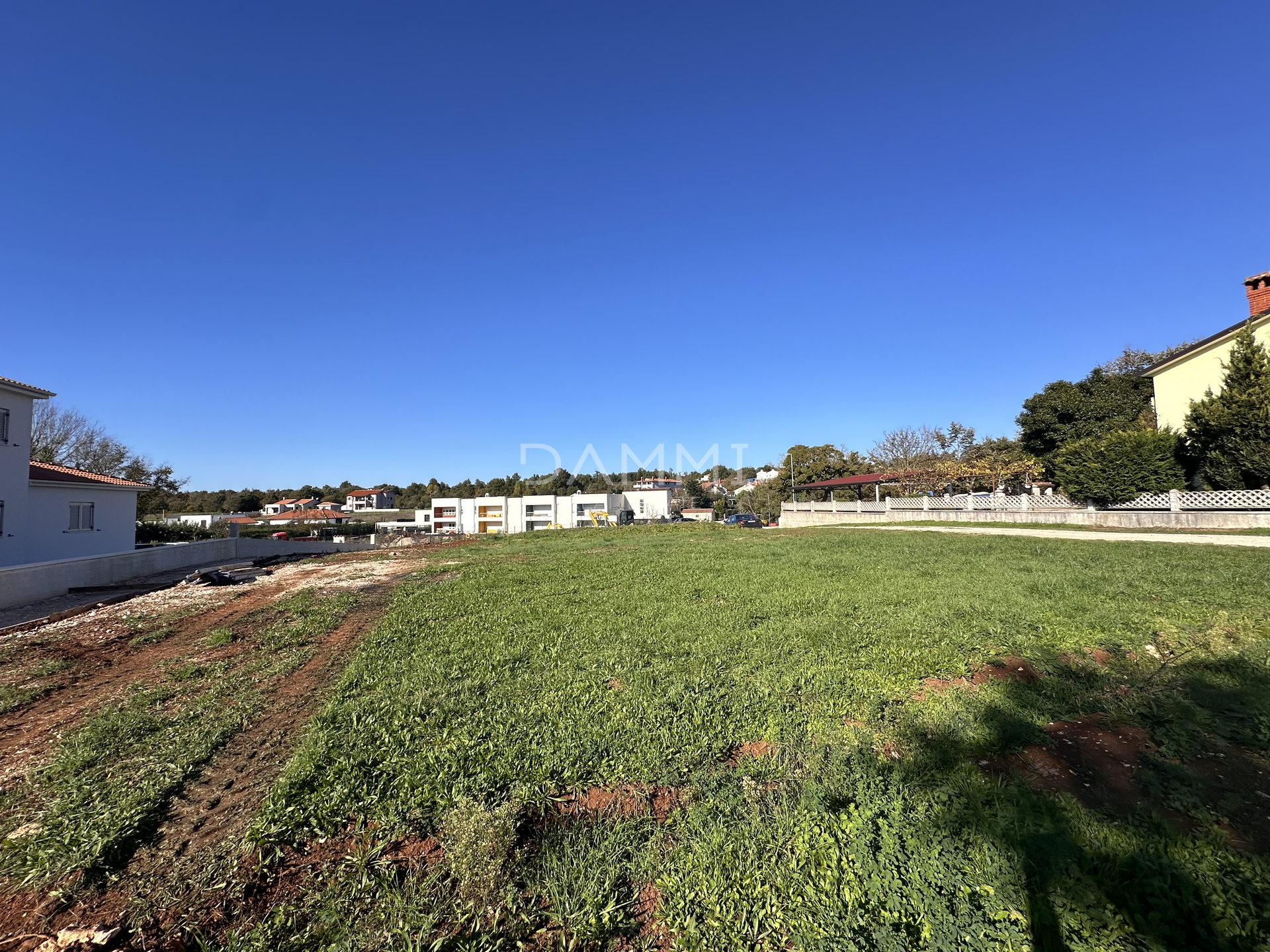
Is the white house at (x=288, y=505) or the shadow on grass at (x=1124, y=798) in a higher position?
the white house at (x=288, y=505)

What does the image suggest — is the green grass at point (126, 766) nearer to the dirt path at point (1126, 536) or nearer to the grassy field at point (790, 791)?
the grassy field at point (790, 791)

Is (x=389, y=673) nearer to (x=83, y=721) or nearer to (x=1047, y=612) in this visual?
(x=83, y=721)

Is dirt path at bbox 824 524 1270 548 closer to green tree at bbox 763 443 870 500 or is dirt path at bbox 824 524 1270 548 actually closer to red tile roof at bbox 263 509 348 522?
green tree at bbox 763 443 870 500

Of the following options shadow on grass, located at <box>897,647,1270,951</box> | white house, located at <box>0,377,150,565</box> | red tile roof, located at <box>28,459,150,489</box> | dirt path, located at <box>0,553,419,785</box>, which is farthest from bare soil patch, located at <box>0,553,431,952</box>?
red tile roof, located at <box>28,459,150,489</box>

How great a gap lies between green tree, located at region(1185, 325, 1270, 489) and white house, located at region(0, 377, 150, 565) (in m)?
32.2

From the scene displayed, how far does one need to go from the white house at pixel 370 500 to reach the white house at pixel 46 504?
83160 mm

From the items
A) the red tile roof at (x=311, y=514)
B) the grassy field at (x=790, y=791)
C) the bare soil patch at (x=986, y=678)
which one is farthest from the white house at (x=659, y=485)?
the bare soil patch at (x=986, y=678)

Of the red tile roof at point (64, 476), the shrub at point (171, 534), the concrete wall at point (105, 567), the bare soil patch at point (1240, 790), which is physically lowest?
the bare soil patch at point (1240, 790)

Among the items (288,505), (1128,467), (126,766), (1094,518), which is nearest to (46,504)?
(126,766)

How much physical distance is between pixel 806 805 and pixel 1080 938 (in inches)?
44.2

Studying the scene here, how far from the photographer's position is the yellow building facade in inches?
739

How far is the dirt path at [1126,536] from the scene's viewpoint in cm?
1175

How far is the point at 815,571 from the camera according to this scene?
9930 mm

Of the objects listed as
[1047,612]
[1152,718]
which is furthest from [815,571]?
[1152,718]
